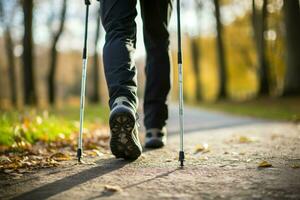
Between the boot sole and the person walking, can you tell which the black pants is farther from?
the boot sole

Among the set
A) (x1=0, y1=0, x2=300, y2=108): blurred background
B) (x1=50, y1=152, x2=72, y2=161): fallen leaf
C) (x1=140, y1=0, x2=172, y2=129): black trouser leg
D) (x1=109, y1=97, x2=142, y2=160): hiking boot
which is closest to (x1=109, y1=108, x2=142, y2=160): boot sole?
(x1=109, y1=97, x2=142, y2=160): hiking boot

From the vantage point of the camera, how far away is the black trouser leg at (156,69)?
3354mm

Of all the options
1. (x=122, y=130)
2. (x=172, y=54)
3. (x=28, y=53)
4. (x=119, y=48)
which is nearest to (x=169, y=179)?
(x=122, y=130)

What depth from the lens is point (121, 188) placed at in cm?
188

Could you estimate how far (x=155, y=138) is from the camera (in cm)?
336

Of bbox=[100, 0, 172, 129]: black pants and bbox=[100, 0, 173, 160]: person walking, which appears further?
bbox=[100, 0, 172, 129]: black pants

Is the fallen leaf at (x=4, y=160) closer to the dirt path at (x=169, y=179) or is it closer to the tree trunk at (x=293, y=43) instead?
the dirt path at (x=169, y=179)

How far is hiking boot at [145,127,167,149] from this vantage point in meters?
3.35

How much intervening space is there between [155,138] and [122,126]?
1.03 m

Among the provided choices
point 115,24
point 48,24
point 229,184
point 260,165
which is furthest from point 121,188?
point 48,24

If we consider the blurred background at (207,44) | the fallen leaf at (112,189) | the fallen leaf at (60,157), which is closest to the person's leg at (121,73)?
the fallen leaf at (60,157)

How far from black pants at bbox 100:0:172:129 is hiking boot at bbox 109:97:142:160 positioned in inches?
4.4

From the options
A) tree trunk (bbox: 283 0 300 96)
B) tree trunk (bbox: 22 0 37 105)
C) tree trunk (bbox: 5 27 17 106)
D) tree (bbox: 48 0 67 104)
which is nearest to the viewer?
tree trunk (bbox: 283 0 300 96)

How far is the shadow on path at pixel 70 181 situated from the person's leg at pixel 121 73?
10 centimetres
